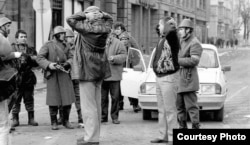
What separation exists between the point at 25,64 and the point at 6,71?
3.13 metres

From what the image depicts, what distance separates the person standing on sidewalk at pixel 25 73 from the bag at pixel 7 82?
2.93 metres

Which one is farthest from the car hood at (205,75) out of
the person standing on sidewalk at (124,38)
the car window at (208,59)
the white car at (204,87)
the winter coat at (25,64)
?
the winter coat at (25,64)

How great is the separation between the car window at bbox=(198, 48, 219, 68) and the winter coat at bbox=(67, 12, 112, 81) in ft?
13.5

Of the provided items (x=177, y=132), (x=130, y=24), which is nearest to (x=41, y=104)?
(x=177, y=132)

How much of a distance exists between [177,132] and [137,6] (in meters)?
37.0

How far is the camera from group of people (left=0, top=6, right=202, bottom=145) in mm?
7691

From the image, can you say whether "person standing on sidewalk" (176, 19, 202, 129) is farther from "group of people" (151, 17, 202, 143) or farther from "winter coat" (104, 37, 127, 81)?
"winter coat" (104, 37, 127, 81)

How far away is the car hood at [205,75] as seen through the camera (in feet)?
34.2

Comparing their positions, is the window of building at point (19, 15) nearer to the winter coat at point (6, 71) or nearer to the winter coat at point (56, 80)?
the winter coat at point (56, 80)

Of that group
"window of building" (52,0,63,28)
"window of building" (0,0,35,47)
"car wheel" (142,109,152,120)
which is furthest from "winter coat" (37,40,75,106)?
"window of building" (52,0,63,28)

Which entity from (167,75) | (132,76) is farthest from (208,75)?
(167,75)

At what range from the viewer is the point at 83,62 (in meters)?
7.82

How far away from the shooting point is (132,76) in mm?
11805

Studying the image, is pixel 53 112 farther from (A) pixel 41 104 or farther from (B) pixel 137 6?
(B) pixel 137 6
